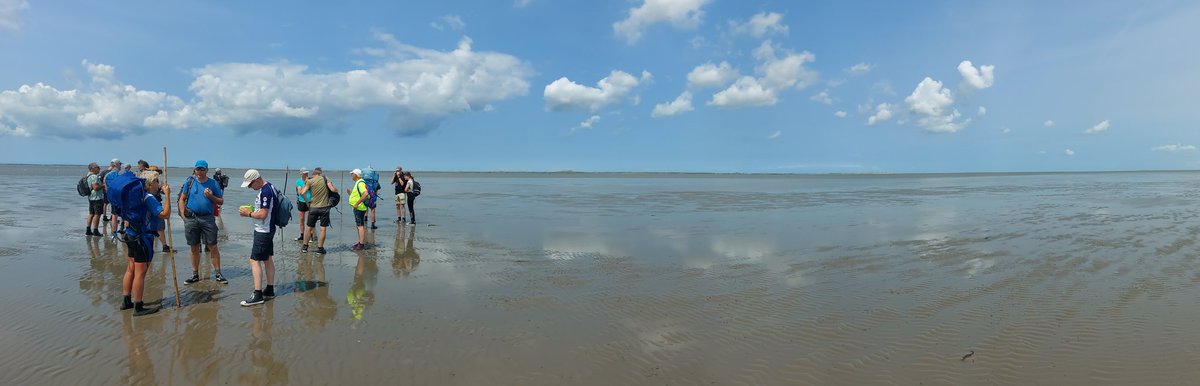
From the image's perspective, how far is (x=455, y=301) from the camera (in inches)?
301

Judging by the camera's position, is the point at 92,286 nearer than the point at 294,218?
Yes

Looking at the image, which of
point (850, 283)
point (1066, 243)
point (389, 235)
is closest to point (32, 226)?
point (389, 235)

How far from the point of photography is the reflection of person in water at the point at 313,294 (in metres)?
6.80

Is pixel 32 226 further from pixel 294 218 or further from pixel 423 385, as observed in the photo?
pixel 423 385

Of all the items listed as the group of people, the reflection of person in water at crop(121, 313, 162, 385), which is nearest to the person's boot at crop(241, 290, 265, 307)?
the group of people

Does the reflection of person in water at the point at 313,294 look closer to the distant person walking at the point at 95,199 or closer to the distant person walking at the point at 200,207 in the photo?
the distant person walking at the point at 200,207

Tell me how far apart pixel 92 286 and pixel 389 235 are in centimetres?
657

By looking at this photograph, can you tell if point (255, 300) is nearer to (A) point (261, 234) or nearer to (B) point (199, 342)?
(A) point (261, 234)

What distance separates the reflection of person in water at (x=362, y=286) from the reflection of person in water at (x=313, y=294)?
249mm

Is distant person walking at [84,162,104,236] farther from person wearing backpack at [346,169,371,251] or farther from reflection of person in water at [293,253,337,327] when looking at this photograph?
reflection of person in water at [293,253,337,327]

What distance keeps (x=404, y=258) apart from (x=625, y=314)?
226 inches

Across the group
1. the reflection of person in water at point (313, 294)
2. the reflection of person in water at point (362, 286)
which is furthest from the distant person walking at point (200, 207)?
the reflection of person in water at point (362, 286)

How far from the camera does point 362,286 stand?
848 centimetres

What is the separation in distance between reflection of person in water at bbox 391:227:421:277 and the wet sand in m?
0.10
